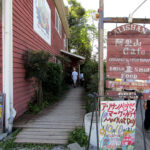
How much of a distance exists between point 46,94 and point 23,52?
A: 7.04ft

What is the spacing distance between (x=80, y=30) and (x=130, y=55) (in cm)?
2084

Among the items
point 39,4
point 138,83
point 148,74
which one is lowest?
point 138,83

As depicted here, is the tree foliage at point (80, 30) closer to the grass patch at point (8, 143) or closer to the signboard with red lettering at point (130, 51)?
the signboard with red lettering at point (130, 51)

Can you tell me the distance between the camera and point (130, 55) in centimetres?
286

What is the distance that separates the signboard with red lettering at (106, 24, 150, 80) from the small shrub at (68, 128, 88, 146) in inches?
60.6

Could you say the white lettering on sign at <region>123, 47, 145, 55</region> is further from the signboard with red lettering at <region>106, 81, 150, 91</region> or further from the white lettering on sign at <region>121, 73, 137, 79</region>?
the signboard with red lettering at <region>106, 81, 150, 91</region>

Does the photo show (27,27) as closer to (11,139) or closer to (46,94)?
(46,94)

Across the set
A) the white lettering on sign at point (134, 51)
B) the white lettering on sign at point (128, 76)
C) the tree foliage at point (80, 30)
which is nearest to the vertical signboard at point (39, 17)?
the white lettering on sign at point (134, 51)

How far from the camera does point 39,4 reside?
6.08 metres

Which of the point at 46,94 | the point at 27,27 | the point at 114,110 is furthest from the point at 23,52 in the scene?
the point at 114,110

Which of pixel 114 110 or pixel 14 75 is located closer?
pixel 114 110

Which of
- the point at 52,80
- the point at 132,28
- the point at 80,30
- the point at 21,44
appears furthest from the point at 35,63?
the point at 80,30

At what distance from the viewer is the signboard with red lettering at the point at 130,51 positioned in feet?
9.32

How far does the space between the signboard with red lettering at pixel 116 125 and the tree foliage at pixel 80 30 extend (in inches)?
698
